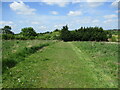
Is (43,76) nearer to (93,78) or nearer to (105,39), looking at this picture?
(93,78)

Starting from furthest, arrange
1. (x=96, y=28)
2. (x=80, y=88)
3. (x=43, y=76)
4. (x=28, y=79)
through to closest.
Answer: (x=96, y=28)
(x=43, y=76)
(x=28, y=79)
(x=80, y=88)

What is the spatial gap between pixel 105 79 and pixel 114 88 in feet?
2.83

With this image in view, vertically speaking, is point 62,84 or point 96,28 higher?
point 96,28

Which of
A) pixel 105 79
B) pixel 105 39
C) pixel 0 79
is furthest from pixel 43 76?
pixel 105 39

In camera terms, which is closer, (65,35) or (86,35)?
(86,35)

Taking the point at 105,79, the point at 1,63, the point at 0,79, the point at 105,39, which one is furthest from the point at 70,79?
the point at 105,39

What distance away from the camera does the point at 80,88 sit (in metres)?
4.52

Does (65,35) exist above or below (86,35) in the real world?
above

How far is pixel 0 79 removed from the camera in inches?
198

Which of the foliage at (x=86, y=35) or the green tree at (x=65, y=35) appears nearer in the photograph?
the foliage at (x=86, y=35)

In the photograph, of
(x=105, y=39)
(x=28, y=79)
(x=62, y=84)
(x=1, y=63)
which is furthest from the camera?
(x=105, y=39)

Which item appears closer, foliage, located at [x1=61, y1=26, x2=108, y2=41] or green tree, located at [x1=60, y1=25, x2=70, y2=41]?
foliage, located at [x1=61, y1=26, x2=108, y2=41]

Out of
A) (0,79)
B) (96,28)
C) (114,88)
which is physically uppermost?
(96,28)

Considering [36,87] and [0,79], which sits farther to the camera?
[0,79]
